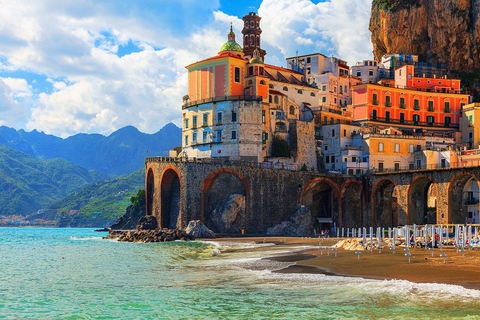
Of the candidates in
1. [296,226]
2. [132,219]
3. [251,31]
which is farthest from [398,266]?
[251,31]

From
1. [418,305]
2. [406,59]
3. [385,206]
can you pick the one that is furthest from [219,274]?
[406,59]

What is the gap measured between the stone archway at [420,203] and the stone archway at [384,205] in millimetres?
4788

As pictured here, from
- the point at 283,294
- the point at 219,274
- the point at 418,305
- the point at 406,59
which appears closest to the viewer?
the point at 418,305

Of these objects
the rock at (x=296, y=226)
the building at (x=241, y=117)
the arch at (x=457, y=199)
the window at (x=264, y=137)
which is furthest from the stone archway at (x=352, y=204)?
the arch at (x=457, y=199)

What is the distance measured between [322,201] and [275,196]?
11.4m

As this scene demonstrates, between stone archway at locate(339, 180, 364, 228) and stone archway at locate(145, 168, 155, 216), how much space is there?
29528 millimetres

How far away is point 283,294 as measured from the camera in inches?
958

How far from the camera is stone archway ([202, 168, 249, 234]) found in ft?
236

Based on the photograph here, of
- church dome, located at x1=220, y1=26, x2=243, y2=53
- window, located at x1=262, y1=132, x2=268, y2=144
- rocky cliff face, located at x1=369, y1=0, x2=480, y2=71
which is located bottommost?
window, located at x1=262, y1=132, x2=268, y2=144

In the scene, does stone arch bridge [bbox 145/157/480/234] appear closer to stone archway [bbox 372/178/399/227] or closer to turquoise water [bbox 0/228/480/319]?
stone archway [bbox 372/178/399/227]

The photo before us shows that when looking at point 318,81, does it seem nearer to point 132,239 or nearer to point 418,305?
point 132,239

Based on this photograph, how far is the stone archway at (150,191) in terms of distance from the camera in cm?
8331

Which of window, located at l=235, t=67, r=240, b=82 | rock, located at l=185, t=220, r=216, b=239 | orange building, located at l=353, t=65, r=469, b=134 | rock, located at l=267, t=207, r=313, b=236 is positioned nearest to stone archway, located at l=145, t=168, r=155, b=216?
rock, located at l=185, t=220, r=216, b=239

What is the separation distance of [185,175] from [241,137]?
10.8m
